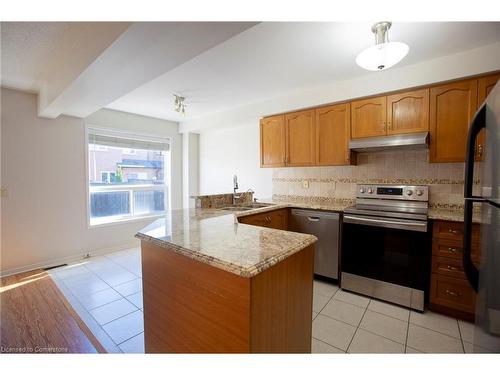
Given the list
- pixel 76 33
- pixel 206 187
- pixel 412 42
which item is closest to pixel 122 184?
pixel 206 187

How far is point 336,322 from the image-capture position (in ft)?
6.59

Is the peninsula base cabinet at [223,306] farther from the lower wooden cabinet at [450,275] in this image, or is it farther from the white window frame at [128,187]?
the white window frame at [128,187]

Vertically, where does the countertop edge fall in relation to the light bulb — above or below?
below

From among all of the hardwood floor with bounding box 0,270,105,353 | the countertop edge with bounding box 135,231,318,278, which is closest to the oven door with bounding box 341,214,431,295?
the countertop edge with bounding box 135,231,318,278

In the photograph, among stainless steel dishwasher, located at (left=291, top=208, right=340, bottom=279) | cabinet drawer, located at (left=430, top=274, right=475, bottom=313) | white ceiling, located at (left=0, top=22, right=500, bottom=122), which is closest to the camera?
white ceiling, located at (left=0, top=22, right=500, bottom=122)

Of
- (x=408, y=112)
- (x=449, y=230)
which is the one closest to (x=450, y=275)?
(x=449, y=230)

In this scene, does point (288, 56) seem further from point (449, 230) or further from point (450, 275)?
point (450, 275)

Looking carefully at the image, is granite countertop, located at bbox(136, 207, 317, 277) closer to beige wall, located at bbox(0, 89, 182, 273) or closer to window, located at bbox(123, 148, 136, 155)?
beige wall, located at bbox(0, 89, 182, 273)

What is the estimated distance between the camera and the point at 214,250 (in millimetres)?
1065

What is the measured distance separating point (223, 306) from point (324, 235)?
1957 mm

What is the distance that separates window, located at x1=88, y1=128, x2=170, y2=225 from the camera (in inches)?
147

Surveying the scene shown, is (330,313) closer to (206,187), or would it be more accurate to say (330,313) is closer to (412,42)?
(412,42)

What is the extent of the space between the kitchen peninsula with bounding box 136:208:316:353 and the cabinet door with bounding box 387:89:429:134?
1.92m

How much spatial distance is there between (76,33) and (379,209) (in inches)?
126
